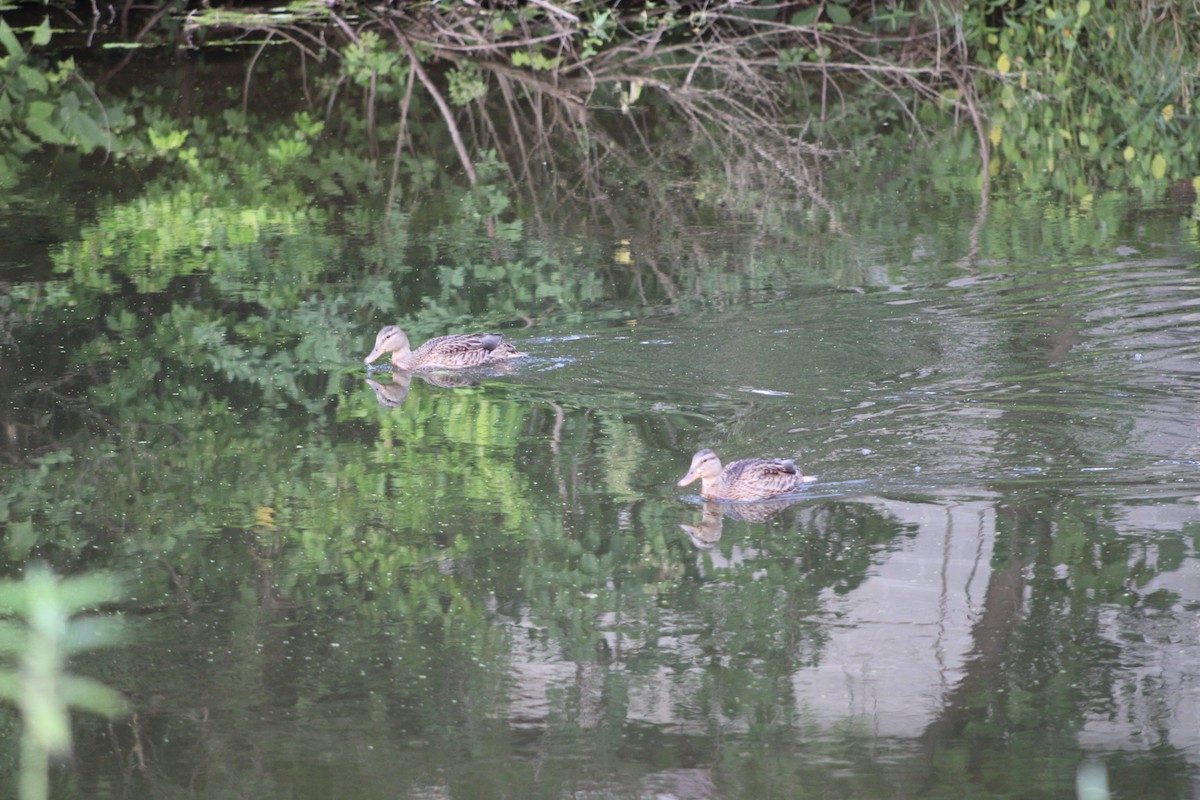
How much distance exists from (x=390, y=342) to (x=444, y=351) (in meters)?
0.33

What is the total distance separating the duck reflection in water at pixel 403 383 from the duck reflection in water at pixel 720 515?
216cm

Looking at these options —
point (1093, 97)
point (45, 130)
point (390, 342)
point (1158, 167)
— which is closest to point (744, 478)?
point (390, 342)

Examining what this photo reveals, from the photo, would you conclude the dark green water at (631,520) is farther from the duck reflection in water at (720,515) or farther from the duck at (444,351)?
the duck at (444,351)

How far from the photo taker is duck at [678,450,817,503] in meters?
6.18

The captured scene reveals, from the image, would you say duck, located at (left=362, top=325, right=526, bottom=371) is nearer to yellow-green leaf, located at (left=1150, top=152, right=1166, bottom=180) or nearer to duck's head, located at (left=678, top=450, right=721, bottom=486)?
duck's head, located at (left=678, top=450, right=721, bottom=486)

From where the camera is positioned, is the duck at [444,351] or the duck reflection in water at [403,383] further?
the duck at [444,351]

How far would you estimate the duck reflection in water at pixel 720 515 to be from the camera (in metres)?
5.96

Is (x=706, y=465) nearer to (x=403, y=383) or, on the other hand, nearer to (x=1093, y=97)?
(x=403, y=383)

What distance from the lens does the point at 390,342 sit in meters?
8.34

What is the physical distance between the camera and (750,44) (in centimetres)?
1880

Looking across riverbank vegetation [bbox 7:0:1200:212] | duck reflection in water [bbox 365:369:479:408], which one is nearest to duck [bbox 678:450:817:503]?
duck reflection in water [bbox 365:369:479:408]

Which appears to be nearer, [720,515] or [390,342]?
[720,515]

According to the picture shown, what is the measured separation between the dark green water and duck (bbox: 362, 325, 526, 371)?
0.12m

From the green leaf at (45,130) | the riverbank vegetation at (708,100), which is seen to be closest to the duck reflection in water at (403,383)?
the riverbank vegetation at (708,100)
